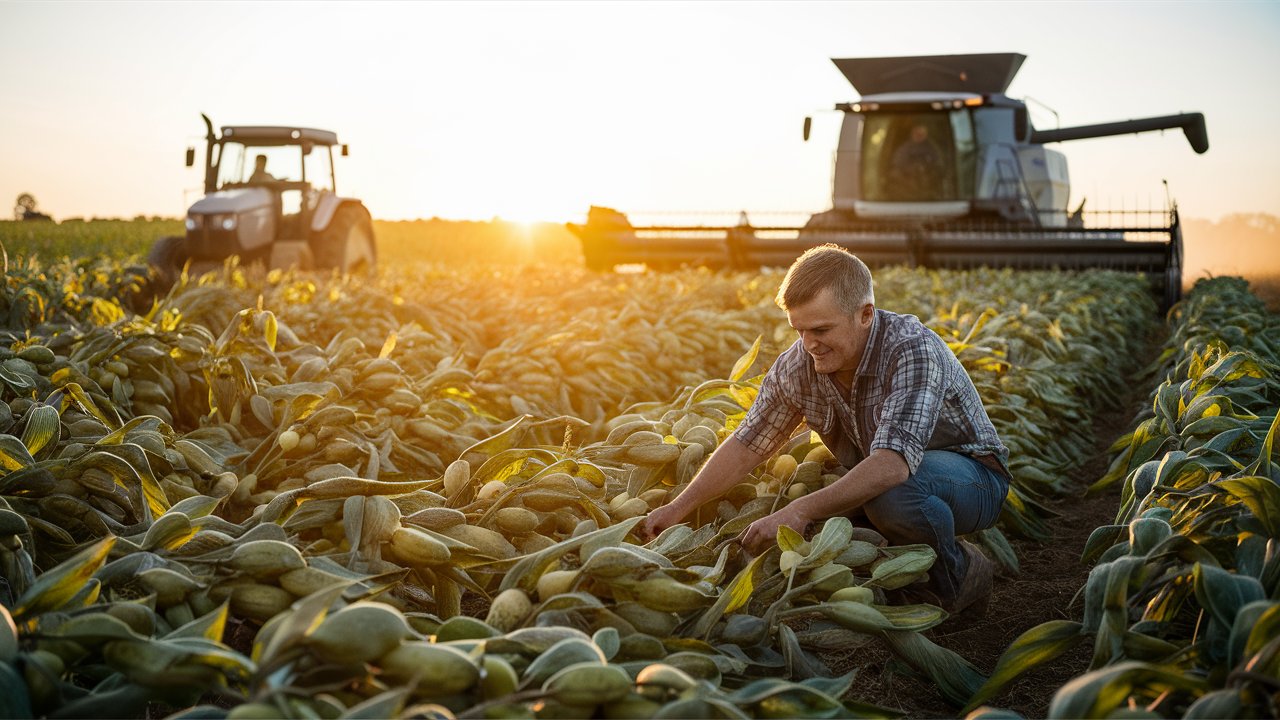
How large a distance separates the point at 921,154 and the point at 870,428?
11814 mm

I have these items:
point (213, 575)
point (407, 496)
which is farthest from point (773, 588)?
point (213, 575)

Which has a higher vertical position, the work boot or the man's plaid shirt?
the man's plaid shirt

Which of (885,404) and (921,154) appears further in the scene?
(921,154)

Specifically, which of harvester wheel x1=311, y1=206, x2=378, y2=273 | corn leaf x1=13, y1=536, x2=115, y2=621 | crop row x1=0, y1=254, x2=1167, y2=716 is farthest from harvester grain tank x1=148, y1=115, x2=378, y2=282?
corn leaf x1=13, y1=536, x2=115, y2=621

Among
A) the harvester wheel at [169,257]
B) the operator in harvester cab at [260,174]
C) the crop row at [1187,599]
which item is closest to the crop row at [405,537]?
the crop row at [1187,599]

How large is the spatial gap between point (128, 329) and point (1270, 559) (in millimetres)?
4130

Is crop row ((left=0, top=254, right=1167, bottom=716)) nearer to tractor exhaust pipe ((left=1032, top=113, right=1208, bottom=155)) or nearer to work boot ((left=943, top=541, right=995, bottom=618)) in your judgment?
work boot ((left=943, top=541, right=995, bottom=618))

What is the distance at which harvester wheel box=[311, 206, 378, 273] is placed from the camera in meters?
12.8

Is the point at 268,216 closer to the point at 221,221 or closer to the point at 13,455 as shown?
the point at 221,221

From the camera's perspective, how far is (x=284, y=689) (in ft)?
4.69

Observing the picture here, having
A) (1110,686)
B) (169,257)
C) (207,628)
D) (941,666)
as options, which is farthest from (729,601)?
(169,257)

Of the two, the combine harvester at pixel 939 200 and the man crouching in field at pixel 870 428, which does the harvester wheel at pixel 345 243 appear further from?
the man crouching in field at pixel 870 428

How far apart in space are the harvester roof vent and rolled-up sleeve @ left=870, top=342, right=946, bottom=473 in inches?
542

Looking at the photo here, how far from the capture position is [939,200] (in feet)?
46.4
